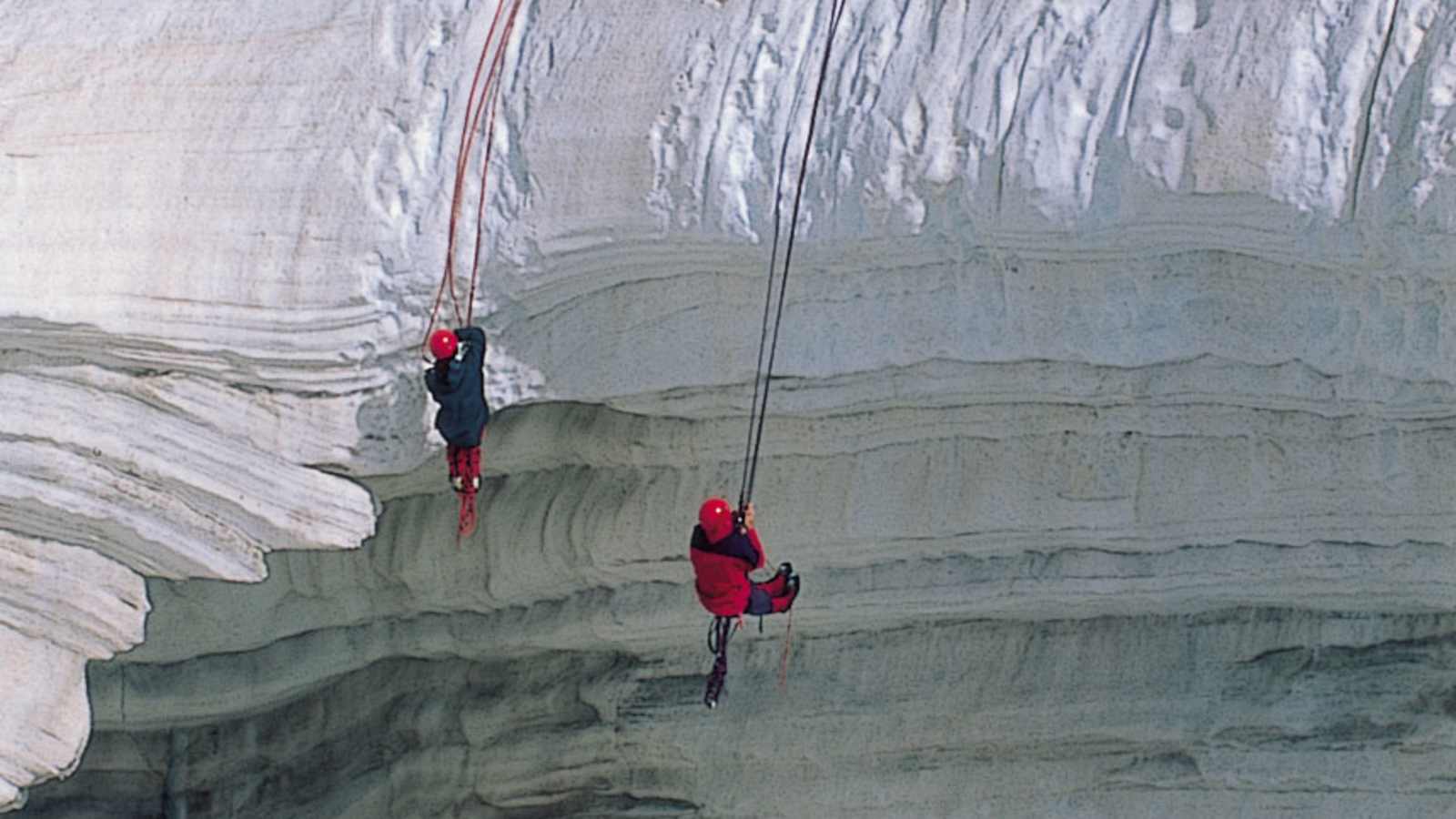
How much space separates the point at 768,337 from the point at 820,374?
16cm

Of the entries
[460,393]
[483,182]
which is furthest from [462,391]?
[483,182]

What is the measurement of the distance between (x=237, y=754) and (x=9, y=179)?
1860 mm

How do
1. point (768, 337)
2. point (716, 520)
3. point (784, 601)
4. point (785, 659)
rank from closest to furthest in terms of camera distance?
point (716, 520), point (784, 601), point (768, 337), point (785, 659)

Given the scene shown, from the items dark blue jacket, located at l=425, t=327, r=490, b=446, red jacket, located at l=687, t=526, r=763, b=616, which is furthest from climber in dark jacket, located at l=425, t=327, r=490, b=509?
red jacket, located at l=687, t=526, r=763, b=616

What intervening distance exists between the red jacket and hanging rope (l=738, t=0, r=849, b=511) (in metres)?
0.09

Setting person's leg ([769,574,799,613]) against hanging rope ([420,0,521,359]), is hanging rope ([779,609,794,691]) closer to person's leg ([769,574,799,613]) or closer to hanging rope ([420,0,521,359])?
person's leg ([769,574,799,613])

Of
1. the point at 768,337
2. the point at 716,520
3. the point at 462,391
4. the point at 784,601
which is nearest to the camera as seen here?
the point at 716,520

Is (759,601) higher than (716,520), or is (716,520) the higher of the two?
(716,520)

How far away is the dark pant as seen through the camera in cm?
464

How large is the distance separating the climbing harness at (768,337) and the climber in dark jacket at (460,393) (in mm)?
661

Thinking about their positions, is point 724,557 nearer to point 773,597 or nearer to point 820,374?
point 773,597

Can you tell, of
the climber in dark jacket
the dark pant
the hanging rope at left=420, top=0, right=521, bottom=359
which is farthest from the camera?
the hanging rope at left=420, top=0, right=521, bottom=359

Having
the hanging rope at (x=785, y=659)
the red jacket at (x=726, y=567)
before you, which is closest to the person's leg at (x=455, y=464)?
the red jacket at (x=726, y=567)

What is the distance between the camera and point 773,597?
468 cm
